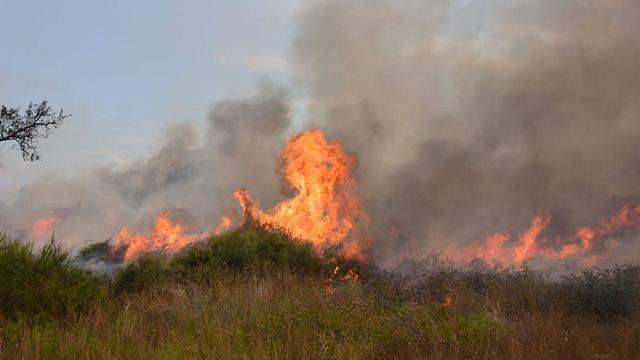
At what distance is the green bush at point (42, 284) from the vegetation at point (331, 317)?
23 millimetres

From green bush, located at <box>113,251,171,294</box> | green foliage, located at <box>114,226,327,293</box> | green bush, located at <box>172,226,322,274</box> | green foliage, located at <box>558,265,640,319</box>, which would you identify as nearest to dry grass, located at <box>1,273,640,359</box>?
green foliage, located at <box>558,265,640,319</box>

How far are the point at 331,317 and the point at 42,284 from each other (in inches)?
204

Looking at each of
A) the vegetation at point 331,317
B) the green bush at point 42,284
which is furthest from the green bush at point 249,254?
the green bush at point 42,284

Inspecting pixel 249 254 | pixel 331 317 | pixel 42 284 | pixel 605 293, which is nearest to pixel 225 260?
pixel 249 254

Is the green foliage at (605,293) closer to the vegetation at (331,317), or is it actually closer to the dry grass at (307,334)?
the vegetation at (331,317)

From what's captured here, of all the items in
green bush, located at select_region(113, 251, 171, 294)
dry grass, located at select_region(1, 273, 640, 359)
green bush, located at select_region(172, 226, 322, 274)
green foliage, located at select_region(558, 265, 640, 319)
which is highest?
green bush, located at select_region(172, 226, 322, 274)

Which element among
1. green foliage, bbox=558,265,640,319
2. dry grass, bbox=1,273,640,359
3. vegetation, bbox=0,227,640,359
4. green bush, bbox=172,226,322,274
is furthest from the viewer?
green bush, bbox=172,226,322,274

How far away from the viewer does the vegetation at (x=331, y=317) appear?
8094 millimetres

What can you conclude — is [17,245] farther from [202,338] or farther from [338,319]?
[338,319]

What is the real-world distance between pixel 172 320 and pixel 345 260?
1065cm

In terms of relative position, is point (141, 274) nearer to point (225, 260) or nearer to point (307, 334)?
point (225, 260)

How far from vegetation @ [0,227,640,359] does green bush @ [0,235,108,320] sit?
23mm

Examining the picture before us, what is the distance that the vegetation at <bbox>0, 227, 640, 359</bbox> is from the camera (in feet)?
26.6

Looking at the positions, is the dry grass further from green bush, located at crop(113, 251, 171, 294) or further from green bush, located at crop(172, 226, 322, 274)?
green bush, located at crop(172, 226, 322, 274)
